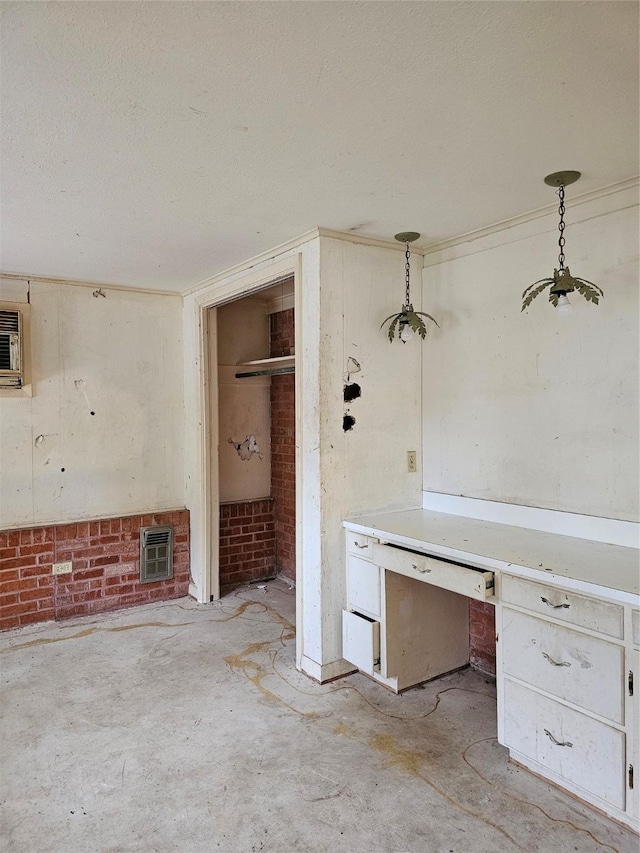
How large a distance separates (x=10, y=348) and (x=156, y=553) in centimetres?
189

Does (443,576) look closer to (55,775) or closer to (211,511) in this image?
(55,775)

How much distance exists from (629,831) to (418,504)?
6.08 ft

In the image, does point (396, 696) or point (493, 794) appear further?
point (396, 696)

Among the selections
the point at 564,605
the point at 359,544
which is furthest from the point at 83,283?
the point at 564,605

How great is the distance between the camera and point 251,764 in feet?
7.76

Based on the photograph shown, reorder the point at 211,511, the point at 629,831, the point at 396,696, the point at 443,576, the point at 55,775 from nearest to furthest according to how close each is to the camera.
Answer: the point at 629,831, the point at 55,775, the point at 443,576, the point at 396,696, the point at 211,511

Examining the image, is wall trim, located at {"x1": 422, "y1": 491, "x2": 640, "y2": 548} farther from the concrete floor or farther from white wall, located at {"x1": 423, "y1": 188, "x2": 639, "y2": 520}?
the concrete floor

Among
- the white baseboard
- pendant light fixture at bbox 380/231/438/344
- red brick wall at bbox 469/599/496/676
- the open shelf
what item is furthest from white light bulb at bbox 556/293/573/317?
the white baseboard

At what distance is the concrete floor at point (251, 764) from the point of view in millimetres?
1967

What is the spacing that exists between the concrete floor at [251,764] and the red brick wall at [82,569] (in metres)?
0.55

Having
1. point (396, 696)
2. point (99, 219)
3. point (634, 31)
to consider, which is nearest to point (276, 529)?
point (396, 696)

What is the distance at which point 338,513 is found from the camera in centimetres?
313

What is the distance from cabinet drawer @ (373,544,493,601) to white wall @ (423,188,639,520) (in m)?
0.67

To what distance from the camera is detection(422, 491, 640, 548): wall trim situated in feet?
8.07
